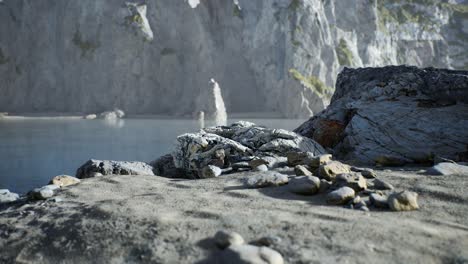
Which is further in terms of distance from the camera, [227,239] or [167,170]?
[167,170]

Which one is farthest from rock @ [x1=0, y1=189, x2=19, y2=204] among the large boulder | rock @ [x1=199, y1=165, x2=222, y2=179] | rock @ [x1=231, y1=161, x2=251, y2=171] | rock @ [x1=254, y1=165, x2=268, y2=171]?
rock @ [x1=254, y1=165, x2=268, y2=171]

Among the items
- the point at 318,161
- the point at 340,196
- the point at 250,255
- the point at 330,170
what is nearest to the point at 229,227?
the point at 250,255

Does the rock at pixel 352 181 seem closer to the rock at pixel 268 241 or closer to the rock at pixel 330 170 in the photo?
→ the rock at pixel 330 170

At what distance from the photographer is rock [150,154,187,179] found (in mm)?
10789

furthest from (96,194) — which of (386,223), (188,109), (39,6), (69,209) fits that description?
(39,6)

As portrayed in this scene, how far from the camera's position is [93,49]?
83.1 meters

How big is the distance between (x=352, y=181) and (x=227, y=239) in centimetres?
256

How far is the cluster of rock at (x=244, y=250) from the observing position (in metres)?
3.93

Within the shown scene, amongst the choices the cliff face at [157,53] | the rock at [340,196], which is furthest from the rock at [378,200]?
the cliff face at [157,53]

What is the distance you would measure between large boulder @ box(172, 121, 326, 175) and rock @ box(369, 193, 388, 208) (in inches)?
166

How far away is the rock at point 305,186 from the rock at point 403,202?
44.7 inches

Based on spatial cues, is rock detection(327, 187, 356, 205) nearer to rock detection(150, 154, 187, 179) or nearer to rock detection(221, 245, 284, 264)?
rock detection(221, 245, 284, 264)

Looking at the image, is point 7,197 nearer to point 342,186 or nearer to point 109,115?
point 342,186

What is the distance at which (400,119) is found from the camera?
9.95 m
